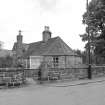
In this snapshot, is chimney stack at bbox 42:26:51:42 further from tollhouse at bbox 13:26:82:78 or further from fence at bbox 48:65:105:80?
fence at bbox 48:65:105:80

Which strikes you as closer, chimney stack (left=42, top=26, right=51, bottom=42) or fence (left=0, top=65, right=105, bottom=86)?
fence (left=0, top=65, right=105, bottom=86)

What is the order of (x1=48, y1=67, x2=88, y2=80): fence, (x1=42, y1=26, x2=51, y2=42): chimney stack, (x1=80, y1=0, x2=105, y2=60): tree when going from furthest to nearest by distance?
1. (x1=42, y1=26, x2=51, y2=42): chimney stack
2. (x1=80, y1=0, x2=105, y2=60): tree
3. (x1=48, y1=67, x2=88, y2=80): fence

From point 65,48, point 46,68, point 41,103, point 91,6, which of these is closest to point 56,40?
point 65,48

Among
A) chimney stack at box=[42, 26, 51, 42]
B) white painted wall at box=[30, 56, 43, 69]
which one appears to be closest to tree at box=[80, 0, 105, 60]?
chimney stack at box=[42, 26, 51, 42]

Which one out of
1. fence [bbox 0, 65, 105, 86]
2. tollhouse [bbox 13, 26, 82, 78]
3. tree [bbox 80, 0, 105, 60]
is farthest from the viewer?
tree [bbox 80, 0, 105, 60]

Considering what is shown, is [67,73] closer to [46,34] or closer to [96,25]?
[96,25]

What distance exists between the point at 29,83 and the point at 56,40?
1490 centimetres

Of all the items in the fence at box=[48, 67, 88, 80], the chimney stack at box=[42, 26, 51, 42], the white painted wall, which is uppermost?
the chimney stack at box=[42, 26, 51, 42]

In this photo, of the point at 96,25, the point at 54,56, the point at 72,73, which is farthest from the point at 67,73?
the point at 96,25

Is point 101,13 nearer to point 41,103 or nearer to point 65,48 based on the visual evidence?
point 65,48

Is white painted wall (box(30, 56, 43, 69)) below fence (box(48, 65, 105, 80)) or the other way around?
the other way around

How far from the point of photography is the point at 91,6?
94.5 ft

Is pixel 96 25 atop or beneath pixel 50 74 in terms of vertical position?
atop

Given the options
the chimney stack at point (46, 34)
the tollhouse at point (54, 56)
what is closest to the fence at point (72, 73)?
the tollhouse at point (54, 56)
